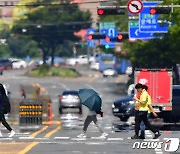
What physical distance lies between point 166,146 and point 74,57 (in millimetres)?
140758

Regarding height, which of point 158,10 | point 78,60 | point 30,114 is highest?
point 158,10

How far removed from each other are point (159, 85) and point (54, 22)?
87.1m

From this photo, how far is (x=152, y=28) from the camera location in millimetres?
55219

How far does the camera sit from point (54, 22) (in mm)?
131375

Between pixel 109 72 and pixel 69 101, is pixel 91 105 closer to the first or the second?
pixel 69 101

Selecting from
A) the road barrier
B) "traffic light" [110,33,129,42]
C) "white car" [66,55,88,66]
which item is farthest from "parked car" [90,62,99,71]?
the road barrier

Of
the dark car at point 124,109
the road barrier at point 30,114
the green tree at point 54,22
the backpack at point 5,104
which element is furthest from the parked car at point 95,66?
the backpack at point 5,104

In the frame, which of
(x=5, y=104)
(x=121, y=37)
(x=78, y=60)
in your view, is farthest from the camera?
(x=78, y=60)

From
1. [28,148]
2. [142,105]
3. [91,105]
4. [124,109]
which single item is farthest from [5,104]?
[124,109]

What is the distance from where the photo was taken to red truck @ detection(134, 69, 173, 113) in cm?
4334

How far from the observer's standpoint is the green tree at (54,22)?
429 ft

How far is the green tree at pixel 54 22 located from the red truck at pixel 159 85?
83967 millimetres

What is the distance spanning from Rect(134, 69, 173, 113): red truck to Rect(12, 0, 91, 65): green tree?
275ft

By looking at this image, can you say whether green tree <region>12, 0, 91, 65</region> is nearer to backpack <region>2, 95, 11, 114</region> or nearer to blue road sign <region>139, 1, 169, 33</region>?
blue road sign <region>139, 1, 169, 33</region>
